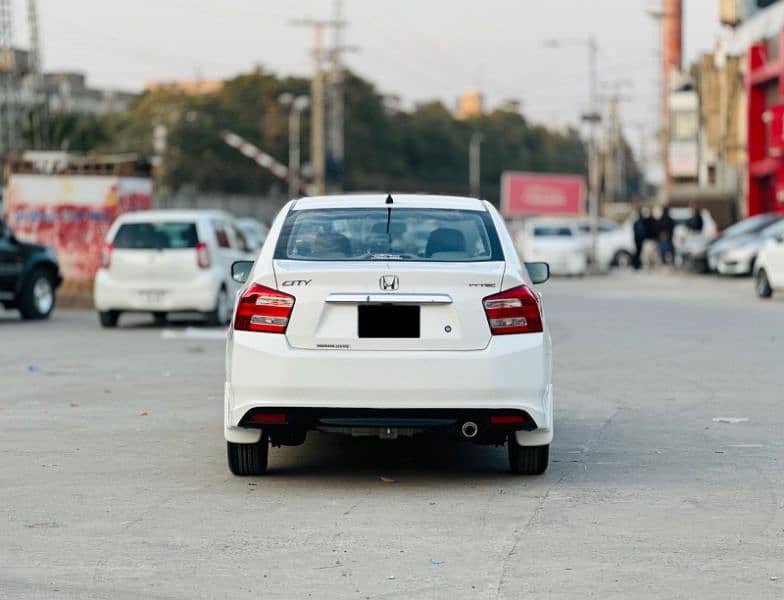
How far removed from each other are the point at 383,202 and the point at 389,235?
40 centimetres

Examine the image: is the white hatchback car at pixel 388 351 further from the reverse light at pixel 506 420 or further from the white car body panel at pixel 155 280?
the white car body panel at pixel 155 280

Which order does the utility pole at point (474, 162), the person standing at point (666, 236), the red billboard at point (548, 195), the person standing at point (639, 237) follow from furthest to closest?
the utility pole at point (474, 162), the red billboard at point (548, 195), the person standing at point (639, 237), the person standing at point (666, 236)

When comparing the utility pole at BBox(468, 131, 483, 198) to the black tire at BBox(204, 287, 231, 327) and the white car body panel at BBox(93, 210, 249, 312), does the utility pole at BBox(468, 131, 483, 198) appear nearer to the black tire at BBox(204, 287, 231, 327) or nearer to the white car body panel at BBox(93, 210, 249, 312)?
the black tire at BBox(204, 287, 231, 327)

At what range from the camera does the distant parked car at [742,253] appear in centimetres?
4150

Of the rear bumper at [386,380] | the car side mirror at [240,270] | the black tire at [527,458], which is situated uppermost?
the car side mirror at [240,270]

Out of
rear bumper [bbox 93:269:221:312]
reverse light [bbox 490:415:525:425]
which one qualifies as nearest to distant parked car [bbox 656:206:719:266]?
rear bumper [bbox 93:269:221:312]

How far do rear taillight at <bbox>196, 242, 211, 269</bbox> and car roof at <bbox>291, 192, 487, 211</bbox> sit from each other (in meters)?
13.5

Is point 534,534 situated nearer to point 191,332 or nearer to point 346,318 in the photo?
point 346,318

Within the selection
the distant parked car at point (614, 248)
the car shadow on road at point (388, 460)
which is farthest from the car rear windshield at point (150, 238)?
the distant parked car at point (614, 248)

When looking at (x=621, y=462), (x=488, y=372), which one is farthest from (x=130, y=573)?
(x=621, y=462)

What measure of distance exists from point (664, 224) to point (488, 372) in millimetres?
43371

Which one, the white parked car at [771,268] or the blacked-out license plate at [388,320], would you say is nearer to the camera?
the blacked-out license plate at [388,320]

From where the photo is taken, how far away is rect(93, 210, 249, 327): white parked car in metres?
23.6

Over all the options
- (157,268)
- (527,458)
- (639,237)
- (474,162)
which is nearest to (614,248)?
(639,237)
